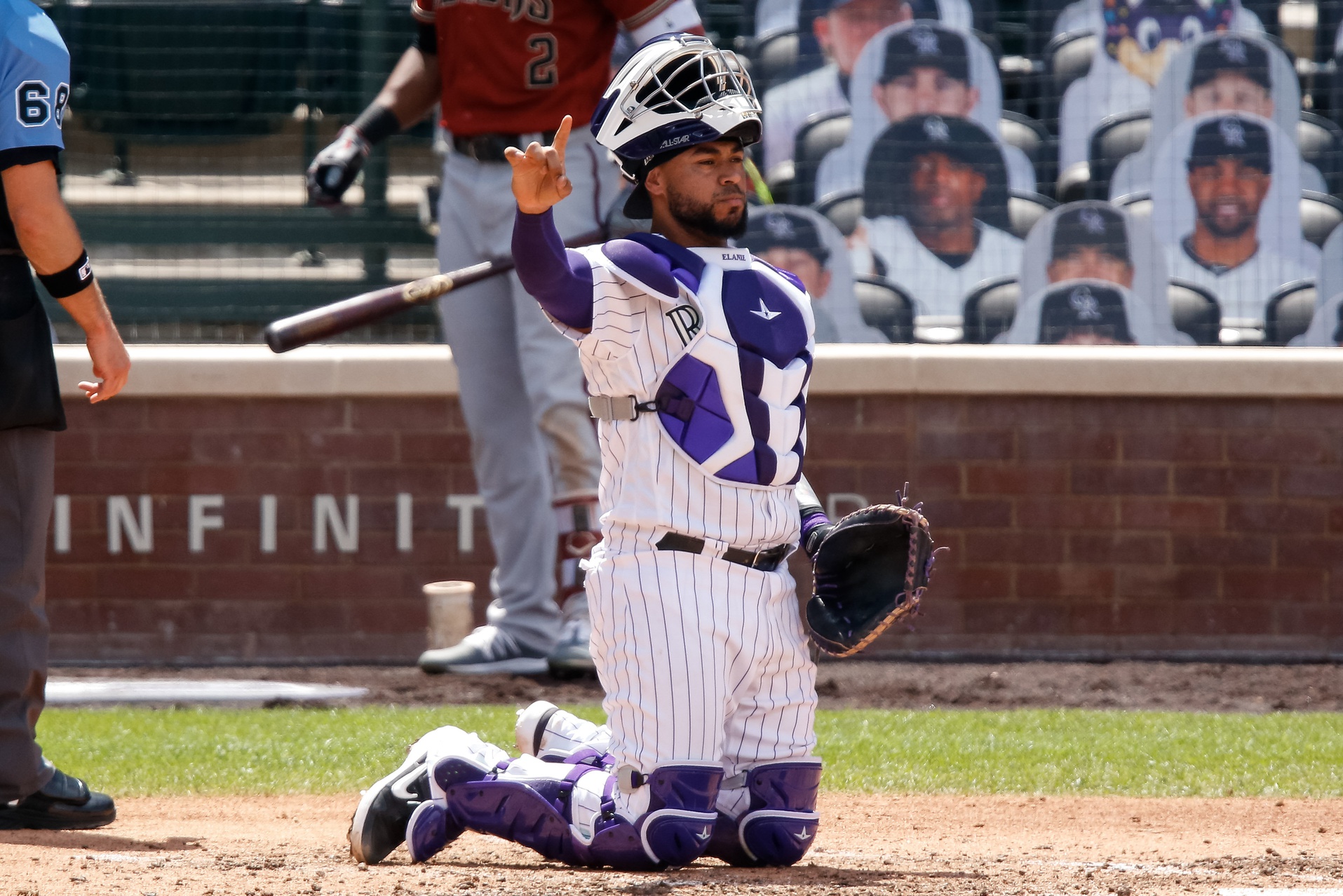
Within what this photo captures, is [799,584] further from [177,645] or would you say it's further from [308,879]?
[308,879]

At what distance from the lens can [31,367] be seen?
3.29 metres

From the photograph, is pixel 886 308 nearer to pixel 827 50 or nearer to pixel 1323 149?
pixel 827 50

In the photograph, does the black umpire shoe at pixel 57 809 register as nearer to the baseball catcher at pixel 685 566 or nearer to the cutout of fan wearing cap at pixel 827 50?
the baseball catcher at pixel 685 566

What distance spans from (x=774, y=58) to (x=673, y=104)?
4.37 m

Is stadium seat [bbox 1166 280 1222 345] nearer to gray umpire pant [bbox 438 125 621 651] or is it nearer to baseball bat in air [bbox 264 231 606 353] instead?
gray umpire pant [bbox 438 125 621 651]

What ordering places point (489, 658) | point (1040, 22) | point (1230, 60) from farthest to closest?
point (1040, 22)
point (1230, 60)
point (489, 658)

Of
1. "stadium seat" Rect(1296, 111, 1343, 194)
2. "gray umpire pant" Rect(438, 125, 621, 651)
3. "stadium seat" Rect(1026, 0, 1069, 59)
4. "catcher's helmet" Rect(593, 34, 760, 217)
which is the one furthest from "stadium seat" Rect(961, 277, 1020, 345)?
"catcher's helmet" Rect(593, 34, 760, 217)

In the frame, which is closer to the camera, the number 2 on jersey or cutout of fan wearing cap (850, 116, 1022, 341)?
the number 2 on jersey

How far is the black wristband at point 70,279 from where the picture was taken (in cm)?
329

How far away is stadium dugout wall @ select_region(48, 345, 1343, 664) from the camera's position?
6148 millimetres

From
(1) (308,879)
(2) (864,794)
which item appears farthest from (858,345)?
(1) (308,879)

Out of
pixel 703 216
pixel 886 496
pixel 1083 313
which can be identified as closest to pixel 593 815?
pixel 703 216

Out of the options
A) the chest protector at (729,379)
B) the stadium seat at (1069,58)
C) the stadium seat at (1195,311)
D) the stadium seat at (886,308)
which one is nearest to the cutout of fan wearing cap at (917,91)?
the stadium seat at (1069,58)

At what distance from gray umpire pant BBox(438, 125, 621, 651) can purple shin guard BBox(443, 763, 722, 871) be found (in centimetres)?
231
